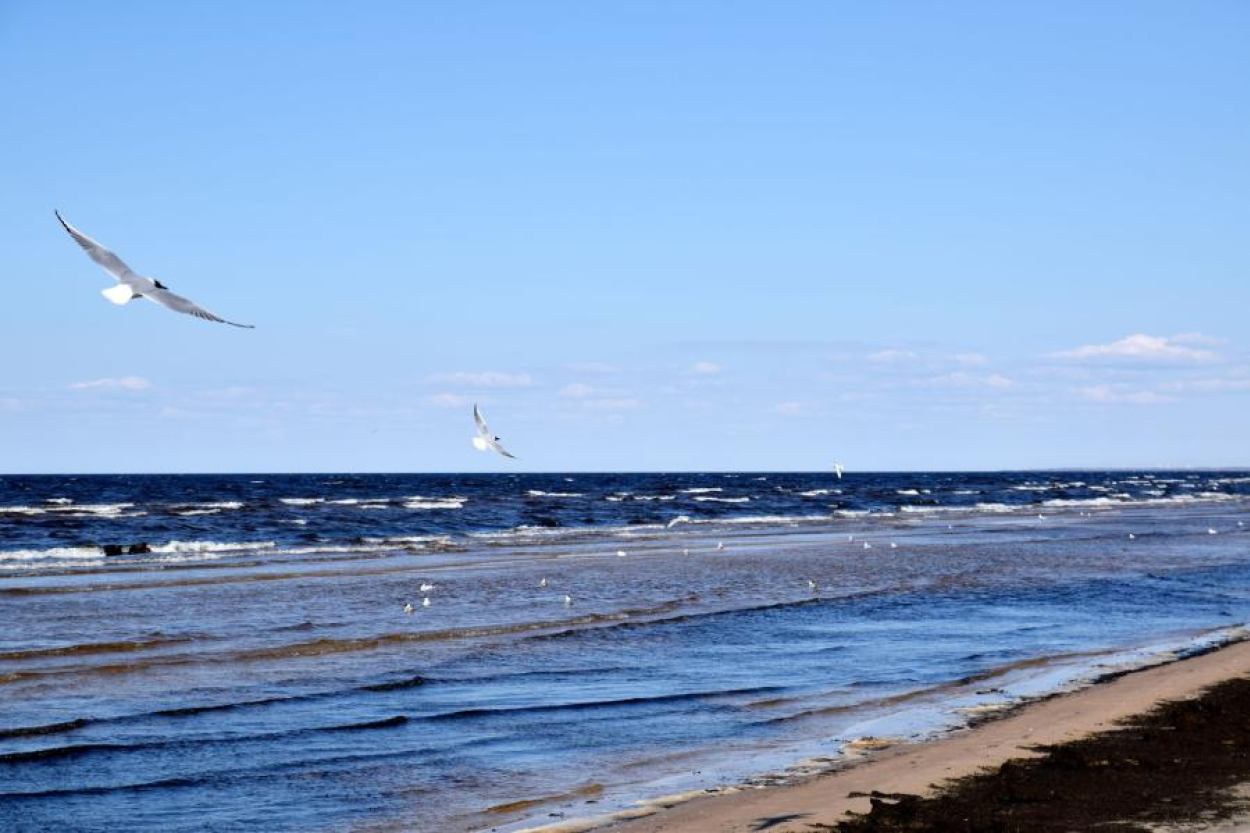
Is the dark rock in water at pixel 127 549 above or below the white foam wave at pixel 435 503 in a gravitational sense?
below

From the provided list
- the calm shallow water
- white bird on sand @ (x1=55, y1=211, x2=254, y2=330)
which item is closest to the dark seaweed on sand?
the calm shallow water

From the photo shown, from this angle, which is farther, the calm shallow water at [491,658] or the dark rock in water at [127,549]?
the dark rock in water at [127,549]

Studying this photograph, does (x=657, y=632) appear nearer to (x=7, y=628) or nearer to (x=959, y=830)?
(x=7, y=628)

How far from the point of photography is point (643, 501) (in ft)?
264

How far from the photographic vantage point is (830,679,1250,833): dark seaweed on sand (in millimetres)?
8359

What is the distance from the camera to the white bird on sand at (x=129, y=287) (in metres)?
10.4

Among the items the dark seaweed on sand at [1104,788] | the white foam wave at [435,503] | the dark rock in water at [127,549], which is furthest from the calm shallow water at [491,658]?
the white foam wave at [435,503]

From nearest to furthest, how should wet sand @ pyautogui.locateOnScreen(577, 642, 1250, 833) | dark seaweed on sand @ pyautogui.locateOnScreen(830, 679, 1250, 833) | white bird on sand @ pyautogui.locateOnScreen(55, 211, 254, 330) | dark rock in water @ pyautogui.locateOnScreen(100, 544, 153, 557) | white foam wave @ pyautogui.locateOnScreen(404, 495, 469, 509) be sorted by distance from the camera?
dark seaweed on sand @ pyautogui.locateOnScreen(830, 679, 1250, 833) → wet sand @ pyautogui.locateOnScreen(577, 642, 1250, 833) → white bird on sand @ pyautogui.locateOnScreen(55, 211, 254, 330) → dark rock in water @ pyautogui.locateOnScreen(100, 544, 153, 557) → white foam wave @ pyautogui.locateOnScreen(404, 495, 469, 509)

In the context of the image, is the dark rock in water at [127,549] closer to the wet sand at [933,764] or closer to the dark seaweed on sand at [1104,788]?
the wet sand at [933,764]

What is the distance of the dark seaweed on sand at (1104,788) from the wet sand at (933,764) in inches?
2.5

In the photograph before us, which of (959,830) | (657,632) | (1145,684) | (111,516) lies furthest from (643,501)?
(959,830)

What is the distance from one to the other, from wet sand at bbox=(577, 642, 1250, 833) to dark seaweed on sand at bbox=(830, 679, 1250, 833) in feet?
0.21

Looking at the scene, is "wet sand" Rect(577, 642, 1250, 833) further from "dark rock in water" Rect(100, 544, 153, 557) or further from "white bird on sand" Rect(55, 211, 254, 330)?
"dark rock in water" Rect(100, 544, 153, 557)

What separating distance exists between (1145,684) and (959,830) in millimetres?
6528
